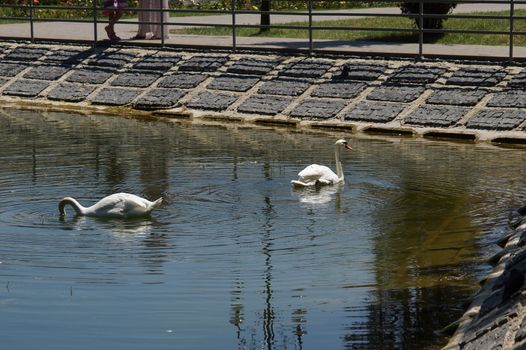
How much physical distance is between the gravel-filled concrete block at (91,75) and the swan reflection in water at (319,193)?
37.0 ft

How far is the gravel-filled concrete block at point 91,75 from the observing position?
27.8 m

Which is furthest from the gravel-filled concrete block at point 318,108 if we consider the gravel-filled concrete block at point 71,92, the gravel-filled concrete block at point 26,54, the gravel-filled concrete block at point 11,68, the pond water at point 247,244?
the gravel-filled concrete block at point 26,54

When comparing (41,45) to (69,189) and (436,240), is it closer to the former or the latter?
(69,189)

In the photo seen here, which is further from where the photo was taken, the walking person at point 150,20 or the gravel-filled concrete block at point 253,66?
the walking person at point 150,20

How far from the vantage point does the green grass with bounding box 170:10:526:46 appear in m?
28.3

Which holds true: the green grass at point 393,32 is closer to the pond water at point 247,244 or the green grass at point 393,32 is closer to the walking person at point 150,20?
the walking person at point 150,20

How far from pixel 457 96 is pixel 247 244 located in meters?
10.0

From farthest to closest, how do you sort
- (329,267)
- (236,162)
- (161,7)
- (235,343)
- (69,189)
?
(161,7)
(236,162)
(69,189)
(329,267)
(235,343)

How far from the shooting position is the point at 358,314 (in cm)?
1159

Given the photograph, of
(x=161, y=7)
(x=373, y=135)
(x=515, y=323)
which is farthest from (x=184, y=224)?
(x=161, y=7)

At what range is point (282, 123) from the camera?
24.0m

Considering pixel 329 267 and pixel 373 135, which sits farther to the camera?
pixel 373 135

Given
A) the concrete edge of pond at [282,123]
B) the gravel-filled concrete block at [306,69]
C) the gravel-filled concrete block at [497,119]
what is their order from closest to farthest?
the concrete edge of pond at [282,123] → the gravel-filled concrete block at [497,119] → the gravel-filled concrete block at [306,69]

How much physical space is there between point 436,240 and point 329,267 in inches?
69.2
